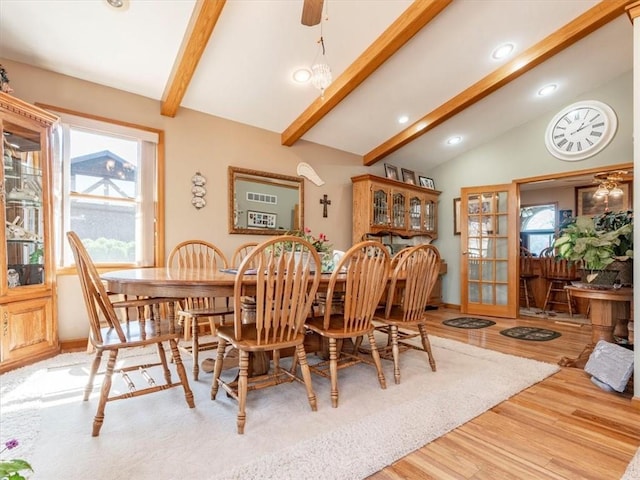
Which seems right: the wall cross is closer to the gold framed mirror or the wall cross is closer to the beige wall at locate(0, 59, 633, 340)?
the beige wall at locate(0, 59, 633, 340)

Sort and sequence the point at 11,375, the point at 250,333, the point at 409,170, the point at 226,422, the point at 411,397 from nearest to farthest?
the point at 226,422 → the point at 250,333 → the point at 411,397 → the point at 11,375 → the point at 409,170

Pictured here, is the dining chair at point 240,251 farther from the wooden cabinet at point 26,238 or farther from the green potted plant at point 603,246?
the green potted plant at point 603,246

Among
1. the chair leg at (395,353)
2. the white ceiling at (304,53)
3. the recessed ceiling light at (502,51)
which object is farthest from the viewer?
the recessed ceiling light at (502,51)

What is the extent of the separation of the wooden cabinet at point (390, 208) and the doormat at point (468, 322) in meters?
1.48

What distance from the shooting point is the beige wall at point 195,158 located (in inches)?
117

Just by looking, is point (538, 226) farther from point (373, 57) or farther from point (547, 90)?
point (373, 57)

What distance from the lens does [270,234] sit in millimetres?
4234

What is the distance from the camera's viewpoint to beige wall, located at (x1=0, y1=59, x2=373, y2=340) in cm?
298

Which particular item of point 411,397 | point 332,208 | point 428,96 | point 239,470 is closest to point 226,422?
point 239,470

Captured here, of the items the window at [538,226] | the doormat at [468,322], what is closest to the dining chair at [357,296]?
the doormat at [468,322]

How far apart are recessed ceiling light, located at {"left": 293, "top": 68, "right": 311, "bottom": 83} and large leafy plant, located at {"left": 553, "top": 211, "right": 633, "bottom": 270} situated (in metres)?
2.83

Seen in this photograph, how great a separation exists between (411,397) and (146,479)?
1.47 m

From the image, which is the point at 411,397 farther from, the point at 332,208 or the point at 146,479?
the point at 332,208

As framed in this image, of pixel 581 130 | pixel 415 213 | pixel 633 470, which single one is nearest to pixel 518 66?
pixel 581 130
